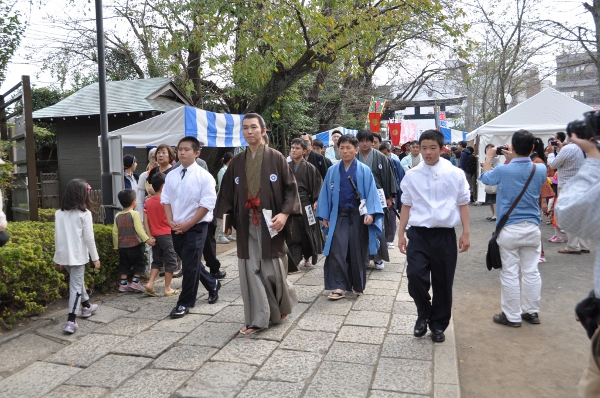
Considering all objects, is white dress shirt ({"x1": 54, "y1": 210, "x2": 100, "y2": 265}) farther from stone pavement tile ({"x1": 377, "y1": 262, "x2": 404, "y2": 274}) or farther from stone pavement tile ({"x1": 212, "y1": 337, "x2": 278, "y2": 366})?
stone pavement tile ({"x1": 377, "y1": 262, "x2": 404, "y2": 274})

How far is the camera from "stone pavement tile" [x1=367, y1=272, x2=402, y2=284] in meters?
6.49

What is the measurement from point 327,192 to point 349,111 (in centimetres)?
1853

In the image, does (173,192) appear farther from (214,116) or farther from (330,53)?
(330,53)

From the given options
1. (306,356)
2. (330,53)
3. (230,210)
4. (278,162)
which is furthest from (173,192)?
(330,53)

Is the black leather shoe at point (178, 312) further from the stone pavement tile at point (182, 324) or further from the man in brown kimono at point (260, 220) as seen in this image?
the man in brown kimono at point (260, 220)

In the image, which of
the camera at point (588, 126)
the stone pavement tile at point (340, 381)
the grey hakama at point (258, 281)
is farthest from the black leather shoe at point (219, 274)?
the camera at point (588, 126)

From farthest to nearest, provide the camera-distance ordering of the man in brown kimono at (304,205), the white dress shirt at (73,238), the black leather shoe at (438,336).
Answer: the man in brown kimono at (304,205) → the white dress shirt at (73,238) → the black leather shoe at (438,336)

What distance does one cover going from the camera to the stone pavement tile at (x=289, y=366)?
3510 millimetres

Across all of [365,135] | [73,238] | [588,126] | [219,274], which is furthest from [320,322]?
[588,126]

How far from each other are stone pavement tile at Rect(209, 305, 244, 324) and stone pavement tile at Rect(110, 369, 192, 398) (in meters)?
1.24

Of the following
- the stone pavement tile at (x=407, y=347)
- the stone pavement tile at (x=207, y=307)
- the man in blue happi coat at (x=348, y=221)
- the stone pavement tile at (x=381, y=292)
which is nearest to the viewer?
the stone pavement tile at (x=407, y=347)

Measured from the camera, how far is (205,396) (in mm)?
3244

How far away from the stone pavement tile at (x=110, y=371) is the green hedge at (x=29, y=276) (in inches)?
50.5

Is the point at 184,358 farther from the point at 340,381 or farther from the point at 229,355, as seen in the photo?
the point at 340,381
